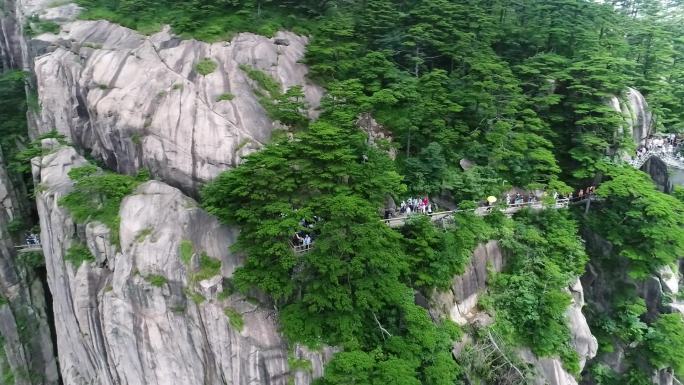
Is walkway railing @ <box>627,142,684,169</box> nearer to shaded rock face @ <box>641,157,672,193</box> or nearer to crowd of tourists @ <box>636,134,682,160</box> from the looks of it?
crowd of tourists @ <box>636,134,682,160</box>

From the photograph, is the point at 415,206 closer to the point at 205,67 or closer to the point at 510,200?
the point at 510,200

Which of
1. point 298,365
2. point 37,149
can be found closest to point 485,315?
point 298,365

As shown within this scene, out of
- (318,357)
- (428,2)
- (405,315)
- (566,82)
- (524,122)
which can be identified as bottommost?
(318,357)

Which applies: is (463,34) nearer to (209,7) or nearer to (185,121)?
(209,7)

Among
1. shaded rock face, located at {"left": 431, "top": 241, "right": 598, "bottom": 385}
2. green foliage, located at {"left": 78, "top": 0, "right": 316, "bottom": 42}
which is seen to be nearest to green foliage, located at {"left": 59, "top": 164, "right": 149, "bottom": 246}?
green foliage, located at {"left": 78, "top": 0, "right": 316, "bottom": 42}

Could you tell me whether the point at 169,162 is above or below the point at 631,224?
above

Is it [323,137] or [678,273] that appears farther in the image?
[678,273]

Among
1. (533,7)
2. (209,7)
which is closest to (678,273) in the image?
(533,7)
